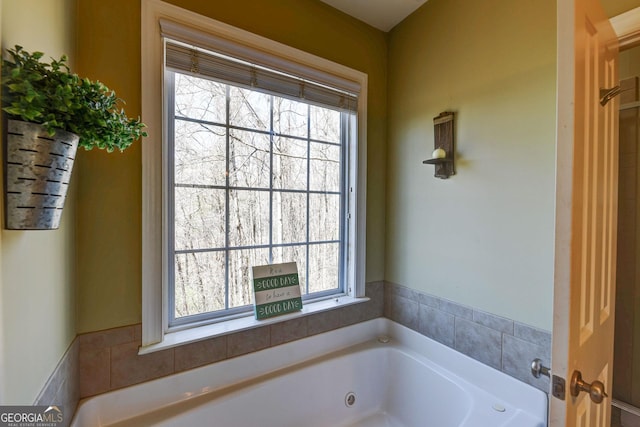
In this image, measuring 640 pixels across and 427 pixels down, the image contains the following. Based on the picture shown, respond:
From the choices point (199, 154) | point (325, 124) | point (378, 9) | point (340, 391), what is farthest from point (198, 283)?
point (378, 9)

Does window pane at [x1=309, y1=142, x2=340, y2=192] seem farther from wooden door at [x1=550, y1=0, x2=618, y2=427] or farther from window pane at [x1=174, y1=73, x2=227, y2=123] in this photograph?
wooden door at [x1=550, y1=0, x2=618, y2=427]

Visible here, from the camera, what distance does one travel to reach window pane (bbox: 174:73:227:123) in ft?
4.38

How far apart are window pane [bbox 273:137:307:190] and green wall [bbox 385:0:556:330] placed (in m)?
0.65

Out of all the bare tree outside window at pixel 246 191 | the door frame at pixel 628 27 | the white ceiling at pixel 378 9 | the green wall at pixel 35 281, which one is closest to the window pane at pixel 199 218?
the bare tree outside window at pixel 246 191

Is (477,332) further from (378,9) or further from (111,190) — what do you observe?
(378,9)

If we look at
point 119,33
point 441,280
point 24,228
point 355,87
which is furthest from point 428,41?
point 24,228

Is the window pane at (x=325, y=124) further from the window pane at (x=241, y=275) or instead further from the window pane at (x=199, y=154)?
the window pane at (x=241, y=275)

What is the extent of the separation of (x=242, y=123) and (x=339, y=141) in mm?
663

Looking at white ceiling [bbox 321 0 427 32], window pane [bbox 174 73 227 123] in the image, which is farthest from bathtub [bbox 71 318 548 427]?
white ceiling [bbox 321 0 427 32]

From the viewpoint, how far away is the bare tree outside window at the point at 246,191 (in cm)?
136

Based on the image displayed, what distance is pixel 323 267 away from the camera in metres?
1.82

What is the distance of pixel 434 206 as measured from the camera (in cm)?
161

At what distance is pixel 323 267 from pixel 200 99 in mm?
1224

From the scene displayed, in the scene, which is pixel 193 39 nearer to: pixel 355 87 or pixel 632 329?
pixel 355 87
